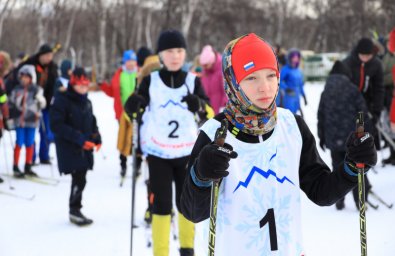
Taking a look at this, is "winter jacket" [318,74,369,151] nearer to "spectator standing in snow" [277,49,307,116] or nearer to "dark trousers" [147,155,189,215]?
"dark trousers" [147,155,189,215]

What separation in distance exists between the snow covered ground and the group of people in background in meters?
0.28

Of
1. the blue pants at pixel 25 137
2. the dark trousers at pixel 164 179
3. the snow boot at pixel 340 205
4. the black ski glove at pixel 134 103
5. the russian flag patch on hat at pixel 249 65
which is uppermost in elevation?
the russian flag patch on hat at pixel 249 65

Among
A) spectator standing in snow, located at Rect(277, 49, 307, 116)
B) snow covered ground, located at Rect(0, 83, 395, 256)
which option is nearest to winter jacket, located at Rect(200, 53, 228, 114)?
spectator standing in snow, located at Rect(277, 49, 307, 116)

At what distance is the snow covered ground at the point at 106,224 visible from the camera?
15.7 feet

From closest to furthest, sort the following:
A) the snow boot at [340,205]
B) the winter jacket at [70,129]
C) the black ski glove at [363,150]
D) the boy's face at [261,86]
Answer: the black ski glove at [363,150], the boy's face at [261,86], the winter jacket at [70,129], the snow boot at [340,205]

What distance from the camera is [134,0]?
117 feet

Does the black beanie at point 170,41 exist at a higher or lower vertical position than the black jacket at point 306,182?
higher

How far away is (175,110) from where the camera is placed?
395 cm

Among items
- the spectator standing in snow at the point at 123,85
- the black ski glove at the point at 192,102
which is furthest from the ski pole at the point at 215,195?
the spectator standing in snow at the point at 123,85

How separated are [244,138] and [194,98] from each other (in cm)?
186

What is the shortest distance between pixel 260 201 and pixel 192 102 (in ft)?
6.37

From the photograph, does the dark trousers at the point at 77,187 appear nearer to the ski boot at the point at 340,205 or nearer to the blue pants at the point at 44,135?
the ski boot at the point at 340,205

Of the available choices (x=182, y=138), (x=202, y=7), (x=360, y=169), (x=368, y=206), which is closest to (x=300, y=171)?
(x=360, y=169)

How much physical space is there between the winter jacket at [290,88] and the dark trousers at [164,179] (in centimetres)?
532
